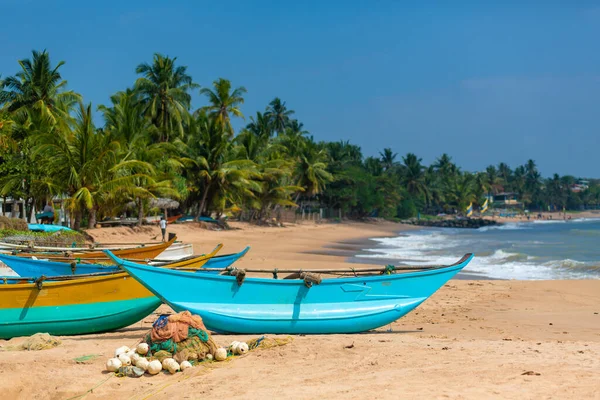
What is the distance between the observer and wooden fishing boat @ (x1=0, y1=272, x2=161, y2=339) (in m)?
7.62

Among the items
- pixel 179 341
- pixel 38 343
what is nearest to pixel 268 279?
pixel 179 341

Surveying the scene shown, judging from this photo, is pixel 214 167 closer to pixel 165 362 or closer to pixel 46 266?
pixel 46 266

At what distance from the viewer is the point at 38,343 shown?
6914mm

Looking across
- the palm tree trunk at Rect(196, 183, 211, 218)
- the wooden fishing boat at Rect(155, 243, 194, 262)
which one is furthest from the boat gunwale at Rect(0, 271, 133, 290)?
the palm tree trunk at Rect(196, 183, 211, 218)

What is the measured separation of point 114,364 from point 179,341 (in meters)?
0.69

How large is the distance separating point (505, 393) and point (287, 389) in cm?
183

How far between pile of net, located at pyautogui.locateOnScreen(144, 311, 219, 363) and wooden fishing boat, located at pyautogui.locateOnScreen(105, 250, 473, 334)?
1.05 m

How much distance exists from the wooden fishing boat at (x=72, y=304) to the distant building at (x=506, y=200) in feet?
371

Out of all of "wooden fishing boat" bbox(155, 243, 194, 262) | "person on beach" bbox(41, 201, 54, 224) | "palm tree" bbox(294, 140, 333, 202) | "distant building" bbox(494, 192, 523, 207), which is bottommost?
"wooden fishing boat" bbox(155, 243, 194, 262)

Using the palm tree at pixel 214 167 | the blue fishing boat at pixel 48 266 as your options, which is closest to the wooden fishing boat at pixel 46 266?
the blue fishing boat at pixel 48 266

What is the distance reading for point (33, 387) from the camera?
5527 millimetres

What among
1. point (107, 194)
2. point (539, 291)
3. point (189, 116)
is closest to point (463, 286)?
point (539, 291)

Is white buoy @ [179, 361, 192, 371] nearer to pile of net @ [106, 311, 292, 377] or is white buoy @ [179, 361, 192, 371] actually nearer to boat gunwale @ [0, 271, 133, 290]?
pile of net @ [106, 311, 292, 377]

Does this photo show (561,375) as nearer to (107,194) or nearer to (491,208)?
(107,194)
